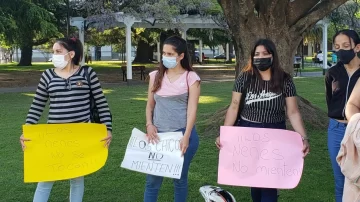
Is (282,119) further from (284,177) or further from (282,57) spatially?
(282,57)

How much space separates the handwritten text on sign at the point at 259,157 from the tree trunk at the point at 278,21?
518cm

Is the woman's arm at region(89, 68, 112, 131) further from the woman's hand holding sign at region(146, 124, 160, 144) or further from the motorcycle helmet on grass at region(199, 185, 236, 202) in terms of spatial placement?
the motorcycle helmet on grass at region(199, 185, 236, 202)

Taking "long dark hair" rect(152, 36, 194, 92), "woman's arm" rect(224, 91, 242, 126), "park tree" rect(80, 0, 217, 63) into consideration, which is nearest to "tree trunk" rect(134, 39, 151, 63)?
"park tree" rect(80, 0, 217, 63)

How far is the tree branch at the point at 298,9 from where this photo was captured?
9.45 m

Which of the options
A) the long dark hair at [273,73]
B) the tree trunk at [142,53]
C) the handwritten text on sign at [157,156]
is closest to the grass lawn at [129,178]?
the handwritten text on sign at [157,156]

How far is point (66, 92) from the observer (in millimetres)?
4270

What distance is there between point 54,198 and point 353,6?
2321 cm

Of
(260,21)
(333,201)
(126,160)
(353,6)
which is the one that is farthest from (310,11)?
(353,6)

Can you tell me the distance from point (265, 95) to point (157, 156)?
1.11 meters

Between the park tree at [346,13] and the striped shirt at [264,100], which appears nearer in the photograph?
the striped shirt at [264,100]

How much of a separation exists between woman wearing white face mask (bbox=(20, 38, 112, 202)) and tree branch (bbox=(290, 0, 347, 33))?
5997 millimetres

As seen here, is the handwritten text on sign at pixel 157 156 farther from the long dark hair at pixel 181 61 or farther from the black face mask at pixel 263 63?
the black face mask at pixel 263 63

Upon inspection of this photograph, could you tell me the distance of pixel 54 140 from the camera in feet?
14.7

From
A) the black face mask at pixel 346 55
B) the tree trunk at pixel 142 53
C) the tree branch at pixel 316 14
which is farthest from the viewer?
the tree trunk at pixel 142 53
